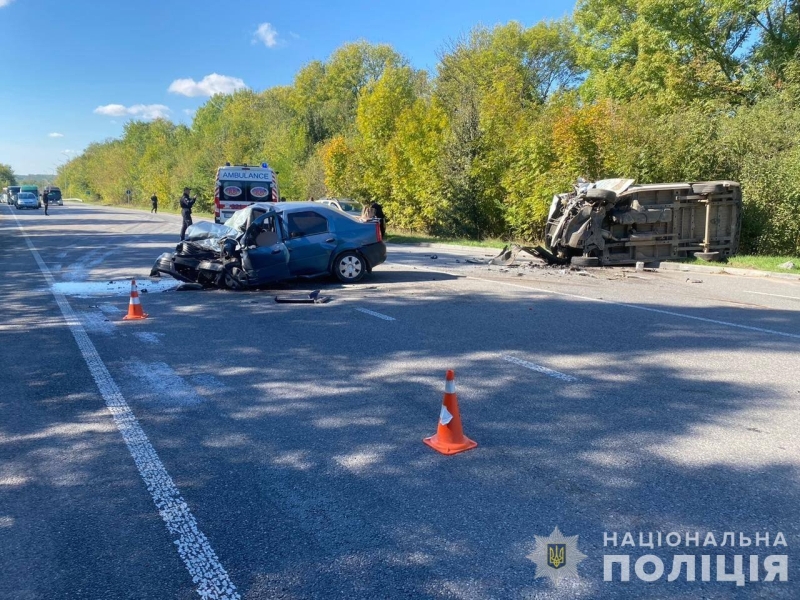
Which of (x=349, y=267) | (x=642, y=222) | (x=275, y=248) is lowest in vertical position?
(x=349, y=267)

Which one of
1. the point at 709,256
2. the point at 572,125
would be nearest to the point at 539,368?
the point at 709,256

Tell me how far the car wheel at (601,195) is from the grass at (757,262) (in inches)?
112

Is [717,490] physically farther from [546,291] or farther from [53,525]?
[546,291]

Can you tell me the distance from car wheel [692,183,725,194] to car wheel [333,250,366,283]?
8.93 metres

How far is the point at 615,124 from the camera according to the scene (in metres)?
20.7

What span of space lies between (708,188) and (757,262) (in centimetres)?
216

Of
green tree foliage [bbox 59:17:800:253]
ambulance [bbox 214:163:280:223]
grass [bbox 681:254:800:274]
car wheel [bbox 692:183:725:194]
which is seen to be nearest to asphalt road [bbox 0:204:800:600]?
grass [bbox 681:254:800:274]

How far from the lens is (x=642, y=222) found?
52.1 feet

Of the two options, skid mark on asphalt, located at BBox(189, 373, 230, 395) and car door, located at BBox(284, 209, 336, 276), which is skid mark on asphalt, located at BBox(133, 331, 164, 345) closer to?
skid mark on asphalt, located at BBox(189, 373, 230, 395)

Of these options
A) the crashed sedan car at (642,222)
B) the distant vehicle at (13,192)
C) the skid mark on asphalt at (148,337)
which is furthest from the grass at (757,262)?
the distant vehicle at (13,192)

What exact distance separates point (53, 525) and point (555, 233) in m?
13.9

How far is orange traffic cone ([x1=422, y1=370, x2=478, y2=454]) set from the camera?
4.62 metres

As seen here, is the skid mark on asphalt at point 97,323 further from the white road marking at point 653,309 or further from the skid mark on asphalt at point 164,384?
the white road marking at point 653,309

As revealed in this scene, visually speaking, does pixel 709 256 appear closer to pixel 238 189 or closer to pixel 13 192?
pixel 238 189
